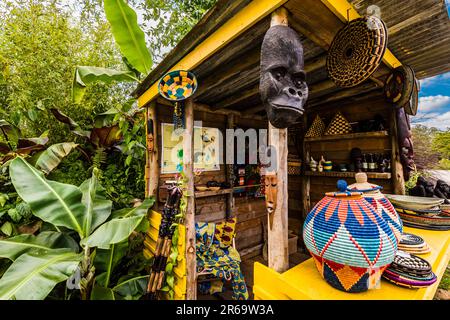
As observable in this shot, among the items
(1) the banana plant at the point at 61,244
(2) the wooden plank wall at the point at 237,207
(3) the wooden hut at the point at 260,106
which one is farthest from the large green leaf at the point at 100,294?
(2) the wooden plank wall at the point at 237,207

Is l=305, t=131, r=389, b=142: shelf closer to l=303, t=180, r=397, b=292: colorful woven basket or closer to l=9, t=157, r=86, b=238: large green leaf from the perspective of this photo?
l=303, t=180, r=397, b=292: colorful woven basket

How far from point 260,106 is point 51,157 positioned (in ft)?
10.2

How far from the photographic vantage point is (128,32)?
2141 millimetres

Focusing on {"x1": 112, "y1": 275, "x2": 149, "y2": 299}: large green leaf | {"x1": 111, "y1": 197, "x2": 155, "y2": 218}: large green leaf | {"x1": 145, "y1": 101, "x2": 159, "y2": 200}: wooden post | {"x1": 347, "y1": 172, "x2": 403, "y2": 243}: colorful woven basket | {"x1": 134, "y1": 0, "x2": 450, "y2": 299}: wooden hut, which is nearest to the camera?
{"x1": 347, "y1": 172, "x2": 403, "y2": 243}: colorful woven basket

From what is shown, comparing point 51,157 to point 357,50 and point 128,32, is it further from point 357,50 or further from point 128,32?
point 357,50

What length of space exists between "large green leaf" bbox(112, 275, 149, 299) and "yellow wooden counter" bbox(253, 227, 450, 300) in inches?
60.1

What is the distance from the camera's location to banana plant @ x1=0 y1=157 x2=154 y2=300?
4.20ft

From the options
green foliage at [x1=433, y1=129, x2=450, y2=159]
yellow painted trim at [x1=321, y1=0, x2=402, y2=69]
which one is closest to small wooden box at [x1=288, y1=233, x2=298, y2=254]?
yellow painted trim at [x1=321, y1=0, x2=402, y2=69]

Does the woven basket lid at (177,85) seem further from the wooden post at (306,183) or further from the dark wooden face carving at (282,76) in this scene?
the wooden post at (306,183)

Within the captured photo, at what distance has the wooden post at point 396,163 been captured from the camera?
2.34 meters

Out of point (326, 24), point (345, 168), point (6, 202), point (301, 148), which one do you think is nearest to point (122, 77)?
point (6, 202)

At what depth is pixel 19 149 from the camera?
2328mm

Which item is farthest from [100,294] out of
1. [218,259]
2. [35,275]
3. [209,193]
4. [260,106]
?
[260,106]

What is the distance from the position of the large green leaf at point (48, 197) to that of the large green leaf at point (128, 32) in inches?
63.9
